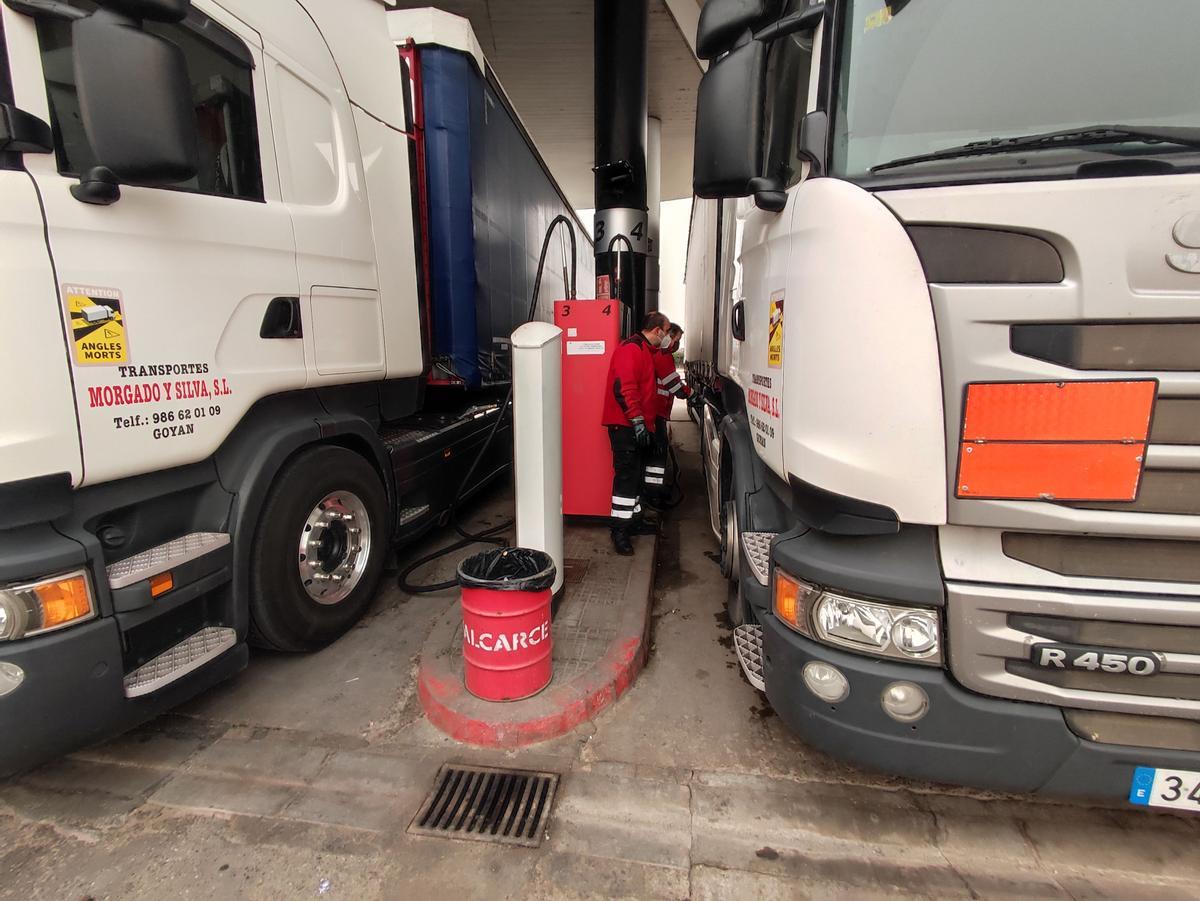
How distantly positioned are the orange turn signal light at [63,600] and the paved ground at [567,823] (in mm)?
822

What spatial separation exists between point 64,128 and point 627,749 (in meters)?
2.99

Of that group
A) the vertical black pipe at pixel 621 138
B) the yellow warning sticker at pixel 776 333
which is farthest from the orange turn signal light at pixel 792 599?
the vertical black pipe at pixel 621 138

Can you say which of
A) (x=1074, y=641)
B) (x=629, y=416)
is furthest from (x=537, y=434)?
(x=1074, y=641)

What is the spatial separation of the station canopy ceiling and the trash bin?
819cm

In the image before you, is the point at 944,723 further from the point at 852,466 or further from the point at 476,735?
the point at 476,735

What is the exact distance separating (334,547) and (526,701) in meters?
1.41

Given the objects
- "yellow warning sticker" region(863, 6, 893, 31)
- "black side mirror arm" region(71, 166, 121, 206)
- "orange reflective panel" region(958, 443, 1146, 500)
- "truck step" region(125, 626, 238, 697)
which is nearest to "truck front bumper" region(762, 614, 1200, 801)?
"orange reflective panel" region(958, 443, 1146, 500)

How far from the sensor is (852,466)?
5.34ft

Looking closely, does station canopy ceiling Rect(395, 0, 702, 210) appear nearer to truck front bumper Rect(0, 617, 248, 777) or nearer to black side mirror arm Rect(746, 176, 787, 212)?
black side mirror arm Rect(746, 176, 787, 212)

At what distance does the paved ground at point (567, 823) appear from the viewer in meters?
1.79

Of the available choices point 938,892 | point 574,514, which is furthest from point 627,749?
point 574,514

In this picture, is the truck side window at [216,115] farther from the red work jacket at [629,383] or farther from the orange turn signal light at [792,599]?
the orange turn signal light at [792,599]

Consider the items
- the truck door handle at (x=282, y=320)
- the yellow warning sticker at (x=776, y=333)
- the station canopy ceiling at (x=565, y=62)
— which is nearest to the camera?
the yellow warning sticker at (x=776, y=333)

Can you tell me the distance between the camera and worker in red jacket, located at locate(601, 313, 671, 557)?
3.97m
